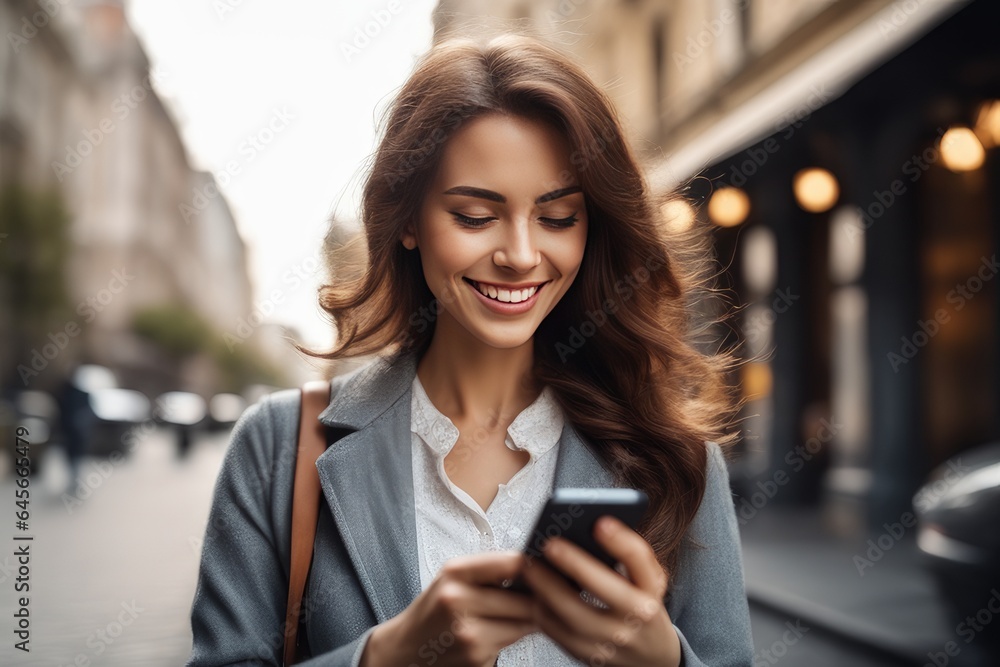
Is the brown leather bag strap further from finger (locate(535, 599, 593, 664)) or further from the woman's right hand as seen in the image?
finger (locate(535, 599, 593, 664))

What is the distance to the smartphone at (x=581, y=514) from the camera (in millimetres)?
1361

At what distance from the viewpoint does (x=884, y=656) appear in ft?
21.3

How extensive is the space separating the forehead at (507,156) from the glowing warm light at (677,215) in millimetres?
412

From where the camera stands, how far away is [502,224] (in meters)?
1.94

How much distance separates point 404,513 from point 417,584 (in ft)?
0.50

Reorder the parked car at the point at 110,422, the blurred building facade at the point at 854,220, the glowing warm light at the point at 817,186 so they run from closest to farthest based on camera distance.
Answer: the blurred building facade at the point at 854,220, the glowing warm light at the point at 817,186, the parked car at the point at 110,422

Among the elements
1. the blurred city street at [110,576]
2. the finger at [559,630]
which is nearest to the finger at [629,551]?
the finger at [559,630]

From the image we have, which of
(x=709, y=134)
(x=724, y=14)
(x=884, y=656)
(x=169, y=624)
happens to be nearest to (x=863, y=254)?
(x=709, y=134)

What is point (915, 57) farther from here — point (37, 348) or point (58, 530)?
point (37, 348)

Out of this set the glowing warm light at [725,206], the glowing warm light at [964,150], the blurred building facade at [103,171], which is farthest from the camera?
the blurred building facade at [103,171]

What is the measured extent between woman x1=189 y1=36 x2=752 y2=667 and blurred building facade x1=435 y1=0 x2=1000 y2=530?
17.7 feet

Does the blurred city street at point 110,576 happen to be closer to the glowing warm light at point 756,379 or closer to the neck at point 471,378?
the neck at point 471,378

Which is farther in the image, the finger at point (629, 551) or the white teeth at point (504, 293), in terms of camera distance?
the white teeth at point (504, 293)

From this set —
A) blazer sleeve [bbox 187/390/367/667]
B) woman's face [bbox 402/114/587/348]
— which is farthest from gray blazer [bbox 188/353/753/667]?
woman's face [bbox 402/114/587/348]
